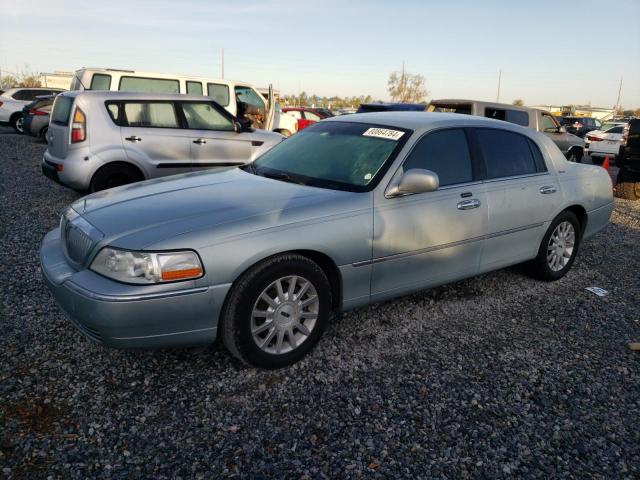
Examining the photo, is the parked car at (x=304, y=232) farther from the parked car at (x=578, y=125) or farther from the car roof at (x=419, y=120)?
the parked car at (x=578, y=125)

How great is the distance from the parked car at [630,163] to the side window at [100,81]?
10385mm

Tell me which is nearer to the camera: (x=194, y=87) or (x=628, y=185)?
(x=628, y=185)

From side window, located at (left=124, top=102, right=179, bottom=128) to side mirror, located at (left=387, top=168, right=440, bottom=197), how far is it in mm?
4890

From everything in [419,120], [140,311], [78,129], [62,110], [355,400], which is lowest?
[355,400]

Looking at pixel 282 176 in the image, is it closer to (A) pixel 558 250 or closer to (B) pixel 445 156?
(B) pixel 445 156

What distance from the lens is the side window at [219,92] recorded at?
36.1 feet

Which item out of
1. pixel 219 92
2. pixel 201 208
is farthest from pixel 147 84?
pixel 201 208

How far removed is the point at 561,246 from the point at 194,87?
27.8ft

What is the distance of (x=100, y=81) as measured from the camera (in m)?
10.4

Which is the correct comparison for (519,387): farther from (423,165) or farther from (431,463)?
(423,165)

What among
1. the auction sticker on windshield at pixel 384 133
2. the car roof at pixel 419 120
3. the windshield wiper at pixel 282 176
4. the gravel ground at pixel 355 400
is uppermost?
the car roof at pixel 419 120

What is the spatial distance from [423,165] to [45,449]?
2.85m

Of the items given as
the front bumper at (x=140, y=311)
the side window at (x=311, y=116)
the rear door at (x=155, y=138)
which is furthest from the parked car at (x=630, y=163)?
the side window at (x=311, y=116)

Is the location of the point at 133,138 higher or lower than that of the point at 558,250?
higher
